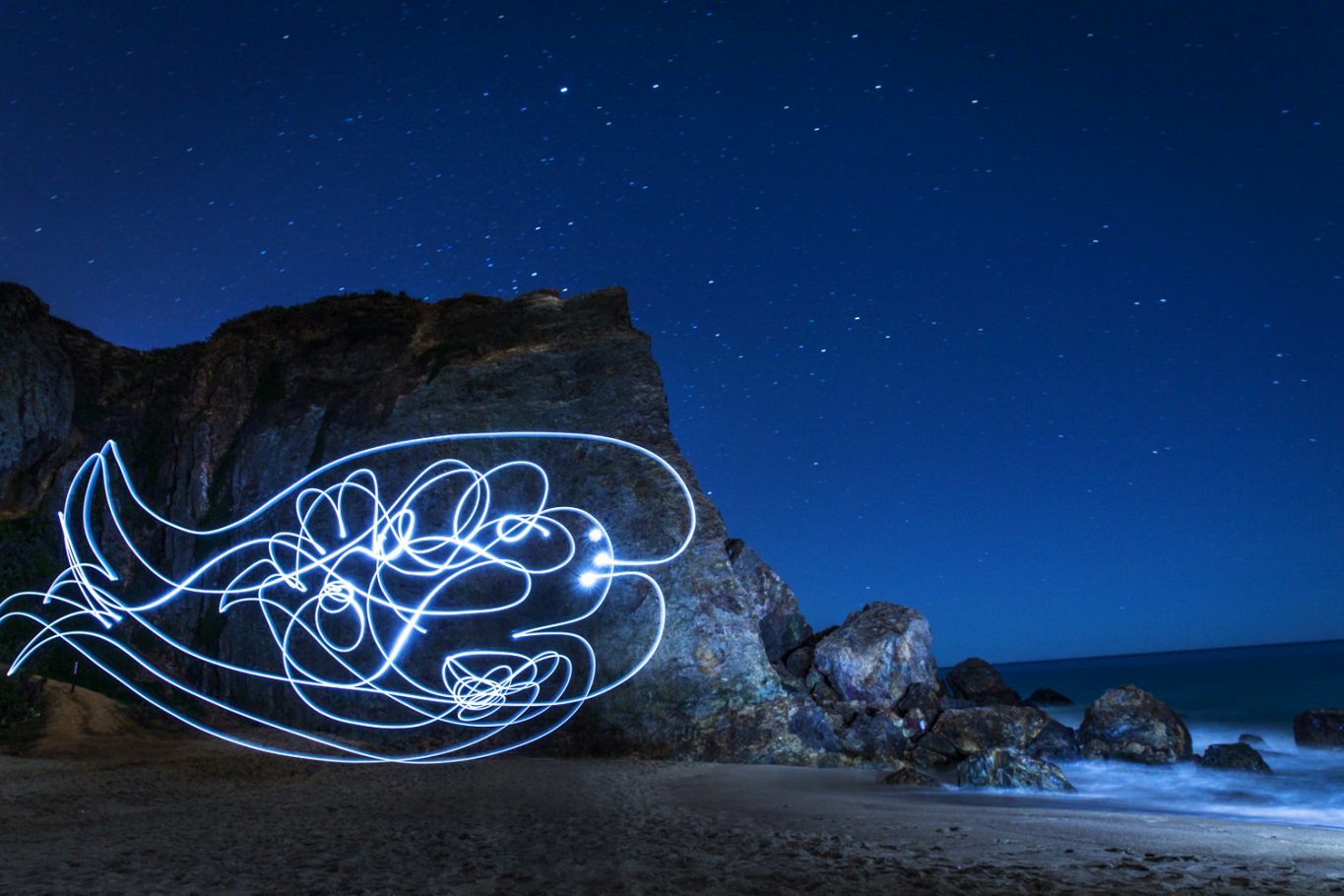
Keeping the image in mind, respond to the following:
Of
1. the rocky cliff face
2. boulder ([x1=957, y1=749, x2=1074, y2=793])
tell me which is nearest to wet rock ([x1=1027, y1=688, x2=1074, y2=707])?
the rocky cliff face

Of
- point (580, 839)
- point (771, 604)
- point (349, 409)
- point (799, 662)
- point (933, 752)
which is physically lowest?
point (933, 752)

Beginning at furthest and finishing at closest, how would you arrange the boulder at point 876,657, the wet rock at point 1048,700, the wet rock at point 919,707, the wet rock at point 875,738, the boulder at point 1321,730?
1. the wet rock at point 1048,700
2. the boulder at point 876,657
3. the boulder at point 1321,730
4. the wet rock at point 919,707
5. the wet rock at point 875,738

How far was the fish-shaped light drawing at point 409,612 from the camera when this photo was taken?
1463cm

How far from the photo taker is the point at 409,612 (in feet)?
45.0

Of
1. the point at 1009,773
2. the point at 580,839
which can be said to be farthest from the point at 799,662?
the point at 580,839

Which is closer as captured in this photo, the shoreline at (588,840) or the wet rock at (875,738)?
the shoreline at (588,840)

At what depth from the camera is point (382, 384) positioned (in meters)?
19.8

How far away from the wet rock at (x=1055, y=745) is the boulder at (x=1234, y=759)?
223 cm

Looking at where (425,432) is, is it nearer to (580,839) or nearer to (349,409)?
(349,409)

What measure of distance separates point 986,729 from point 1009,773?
478cm

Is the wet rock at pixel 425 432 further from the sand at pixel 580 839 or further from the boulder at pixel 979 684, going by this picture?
the boulder at pixel 979 684

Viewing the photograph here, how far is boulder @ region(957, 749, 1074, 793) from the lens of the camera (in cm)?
1144

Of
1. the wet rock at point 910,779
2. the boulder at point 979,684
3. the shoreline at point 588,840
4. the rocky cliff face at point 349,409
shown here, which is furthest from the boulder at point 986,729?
the boulder at point 979,684

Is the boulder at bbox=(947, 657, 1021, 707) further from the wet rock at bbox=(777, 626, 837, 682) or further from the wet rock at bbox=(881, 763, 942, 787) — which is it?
the wet rock at bbox=(881, 763, 942, 787)
